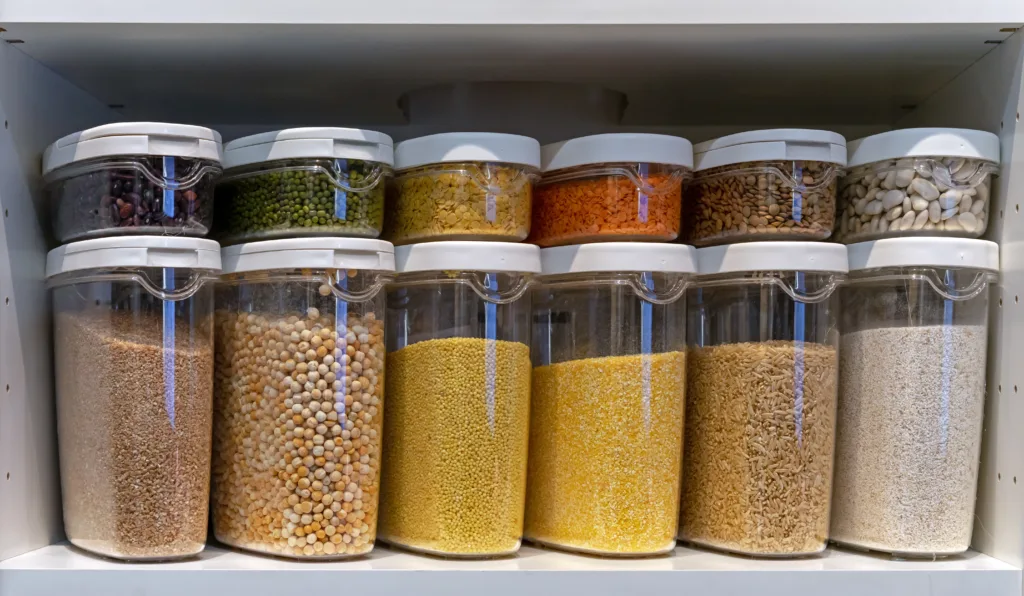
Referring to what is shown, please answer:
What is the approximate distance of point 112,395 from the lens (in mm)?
892

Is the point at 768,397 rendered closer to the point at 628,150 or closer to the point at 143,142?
the point at 628,150

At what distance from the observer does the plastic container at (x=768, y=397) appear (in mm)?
933

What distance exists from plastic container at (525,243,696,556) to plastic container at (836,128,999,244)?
0.20m

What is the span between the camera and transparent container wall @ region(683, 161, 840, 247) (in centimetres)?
95

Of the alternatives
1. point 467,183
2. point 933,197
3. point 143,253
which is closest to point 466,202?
point 467,183

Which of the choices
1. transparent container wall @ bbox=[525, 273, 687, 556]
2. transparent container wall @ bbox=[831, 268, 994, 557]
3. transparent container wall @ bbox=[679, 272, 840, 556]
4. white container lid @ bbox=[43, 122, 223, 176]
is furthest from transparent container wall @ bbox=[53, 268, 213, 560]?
transparent container wall @ bbox=[831, 268, 994, 557]

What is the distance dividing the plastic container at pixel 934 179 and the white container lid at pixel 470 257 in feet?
1.14

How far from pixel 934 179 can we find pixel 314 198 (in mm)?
583

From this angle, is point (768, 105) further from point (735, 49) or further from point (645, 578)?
point (645, 578)

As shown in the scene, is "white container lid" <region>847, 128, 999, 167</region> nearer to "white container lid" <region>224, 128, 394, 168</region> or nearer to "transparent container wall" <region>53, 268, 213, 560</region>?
"white container lid" <region>224, 128, 394, 168</region>

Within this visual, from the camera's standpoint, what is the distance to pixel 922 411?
0.93 metres

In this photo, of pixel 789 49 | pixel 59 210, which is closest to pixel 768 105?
pixel 789 49

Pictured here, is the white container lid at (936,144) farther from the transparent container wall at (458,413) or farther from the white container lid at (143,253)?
→ the white container lid at (143,253)

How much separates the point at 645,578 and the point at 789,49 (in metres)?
0.51
